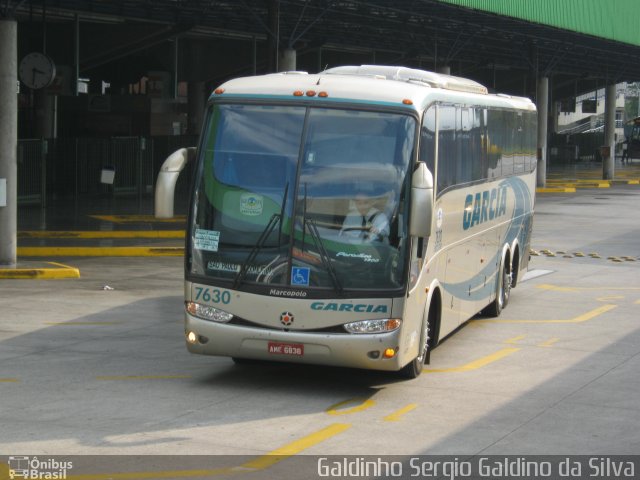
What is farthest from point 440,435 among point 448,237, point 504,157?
point 504,157

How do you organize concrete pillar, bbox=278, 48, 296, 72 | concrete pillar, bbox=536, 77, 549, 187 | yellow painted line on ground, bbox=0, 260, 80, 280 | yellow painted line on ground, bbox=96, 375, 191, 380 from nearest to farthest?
yellow painted line on ground, bbox=96, 375, 191, 380
yellow painted line on ground, bbox=0, 260, 80, 280
concrete pillar, bbox=278, 48, 296, 72
concrete pillar, bbox=536, 77, 549, 187

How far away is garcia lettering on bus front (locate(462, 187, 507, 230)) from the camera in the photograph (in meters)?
15.3

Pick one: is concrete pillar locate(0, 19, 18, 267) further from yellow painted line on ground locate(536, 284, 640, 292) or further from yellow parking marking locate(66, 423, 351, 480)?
yellow parking marking locate(66, 423, 351, 480)

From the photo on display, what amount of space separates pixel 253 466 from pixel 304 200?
3.29 metres

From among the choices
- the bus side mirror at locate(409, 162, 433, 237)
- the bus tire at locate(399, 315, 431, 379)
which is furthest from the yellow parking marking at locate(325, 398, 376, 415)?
the bus side mirror at locate(409, 162, 433, 237)

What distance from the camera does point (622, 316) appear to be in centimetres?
1811

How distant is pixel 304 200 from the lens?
38.9ft

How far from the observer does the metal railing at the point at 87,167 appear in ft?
116

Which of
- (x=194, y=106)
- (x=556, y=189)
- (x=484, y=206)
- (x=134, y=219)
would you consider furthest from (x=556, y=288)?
(x=194, y=106)

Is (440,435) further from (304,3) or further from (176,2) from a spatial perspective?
(176,2)

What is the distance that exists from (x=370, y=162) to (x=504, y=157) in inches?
243

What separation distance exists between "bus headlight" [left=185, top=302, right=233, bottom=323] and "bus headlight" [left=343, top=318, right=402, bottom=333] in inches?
47.2

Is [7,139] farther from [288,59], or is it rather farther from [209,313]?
[288,59]

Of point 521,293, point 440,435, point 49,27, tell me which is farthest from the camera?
point 49,27
